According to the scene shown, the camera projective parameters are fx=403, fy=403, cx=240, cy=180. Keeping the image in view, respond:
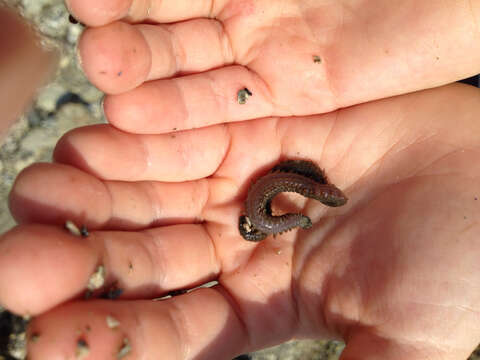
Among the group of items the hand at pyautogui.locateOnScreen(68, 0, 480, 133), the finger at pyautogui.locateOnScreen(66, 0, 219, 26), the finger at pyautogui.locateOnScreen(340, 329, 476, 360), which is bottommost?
the finger at pyautogui.locateOnScreen(340, 329, 476, 360)

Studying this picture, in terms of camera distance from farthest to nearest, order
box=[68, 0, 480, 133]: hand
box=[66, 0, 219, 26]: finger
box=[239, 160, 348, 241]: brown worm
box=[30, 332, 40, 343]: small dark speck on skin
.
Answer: box=[239, 160, 348, 241]: brown worm, box=[68, 0, 480, 133]: hand, box=[66, 0, 219, 26]: finger, box=[30, 332, 40, 343]: small dark speck on skin

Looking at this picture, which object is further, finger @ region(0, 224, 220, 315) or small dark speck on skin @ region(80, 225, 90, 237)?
small dark speck on skin @ region(80, 225, 90, 237)

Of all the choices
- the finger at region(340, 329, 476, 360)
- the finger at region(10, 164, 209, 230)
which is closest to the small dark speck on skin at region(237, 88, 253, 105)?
the finger at region(10, 164, 209, 230)

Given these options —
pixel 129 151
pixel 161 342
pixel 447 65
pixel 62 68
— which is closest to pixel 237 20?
pixel 129 151

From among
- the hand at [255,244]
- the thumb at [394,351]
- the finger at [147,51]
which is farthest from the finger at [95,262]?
the thumb at [394,351]

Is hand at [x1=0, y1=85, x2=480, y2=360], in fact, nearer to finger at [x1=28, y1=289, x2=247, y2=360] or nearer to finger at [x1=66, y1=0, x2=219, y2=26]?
finger at [x1=28, y1=289, x2=247, y2=360]

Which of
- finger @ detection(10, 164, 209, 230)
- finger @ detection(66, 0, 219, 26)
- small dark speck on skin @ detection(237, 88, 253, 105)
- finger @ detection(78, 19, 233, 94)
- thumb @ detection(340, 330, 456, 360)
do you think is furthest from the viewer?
small dark speck on skin @ detection(237, 88, 253, 105)
